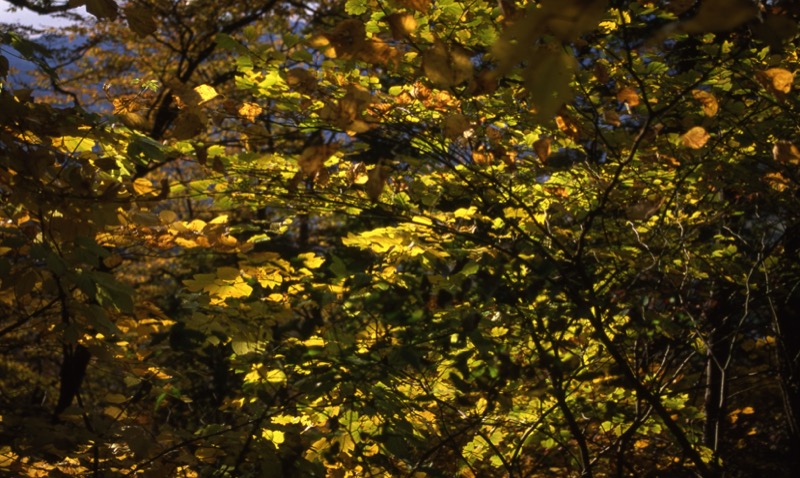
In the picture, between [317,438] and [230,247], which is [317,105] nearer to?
[230,247]

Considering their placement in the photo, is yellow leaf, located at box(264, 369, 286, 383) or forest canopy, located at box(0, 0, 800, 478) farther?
yellow leaf, located at box(264, 369, 286, 383)

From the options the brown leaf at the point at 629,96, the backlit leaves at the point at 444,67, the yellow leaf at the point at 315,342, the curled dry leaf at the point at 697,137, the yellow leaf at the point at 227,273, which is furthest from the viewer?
the yellow leaf at the point at 315,342

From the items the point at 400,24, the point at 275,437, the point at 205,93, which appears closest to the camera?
the point at 400,24

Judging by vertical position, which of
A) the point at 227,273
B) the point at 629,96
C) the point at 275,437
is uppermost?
the point at 629,96

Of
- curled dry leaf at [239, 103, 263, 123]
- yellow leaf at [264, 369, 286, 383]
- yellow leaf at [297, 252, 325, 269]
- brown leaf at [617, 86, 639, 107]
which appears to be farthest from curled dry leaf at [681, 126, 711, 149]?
yellow leaf at [264, 369, 286, 383]

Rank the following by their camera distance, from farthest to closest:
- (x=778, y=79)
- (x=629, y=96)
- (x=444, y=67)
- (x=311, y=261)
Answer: (x=311, y=261) < (x=629, y=96) < (x=778, y=79) < (x=444, y=67)

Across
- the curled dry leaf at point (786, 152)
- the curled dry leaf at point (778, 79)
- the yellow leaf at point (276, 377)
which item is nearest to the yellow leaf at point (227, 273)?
the yellow leaf at point (276, 377)

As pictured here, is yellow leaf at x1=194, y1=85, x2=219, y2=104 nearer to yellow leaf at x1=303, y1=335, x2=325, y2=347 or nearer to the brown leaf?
yellow leaf at x1=303, y1=335, x2=325, y2=347

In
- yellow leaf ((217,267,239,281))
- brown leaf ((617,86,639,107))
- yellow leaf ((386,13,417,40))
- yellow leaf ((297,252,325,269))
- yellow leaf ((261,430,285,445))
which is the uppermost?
brown leaf ((617,86,639,107))

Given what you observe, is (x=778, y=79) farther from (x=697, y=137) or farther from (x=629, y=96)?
(x=629, y=96)

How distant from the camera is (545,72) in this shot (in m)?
0.77

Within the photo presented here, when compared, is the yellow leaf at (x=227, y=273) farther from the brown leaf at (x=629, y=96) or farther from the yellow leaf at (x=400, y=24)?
the brown leaf at (x=629, y=96)

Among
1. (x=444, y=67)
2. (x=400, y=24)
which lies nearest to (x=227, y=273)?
(x=400, y=24)

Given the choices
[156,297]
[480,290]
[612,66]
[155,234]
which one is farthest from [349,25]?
[156,297]
